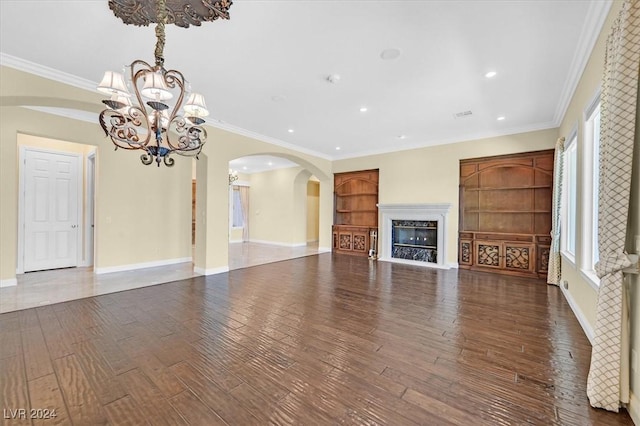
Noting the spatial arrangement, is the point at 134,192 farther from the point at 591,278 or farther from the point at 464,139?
the point at 591,278

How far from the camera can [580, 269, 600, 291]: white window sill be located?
265 cm

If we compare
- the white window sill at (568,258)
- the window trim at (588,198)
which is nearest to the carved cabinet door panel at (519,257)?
the white window sill at (568,258)

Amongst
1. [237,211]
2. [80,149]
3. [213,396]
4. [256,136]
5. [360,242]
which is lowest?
[213,396]

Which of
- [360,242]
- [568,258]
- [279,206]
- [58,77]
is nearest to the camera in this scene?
[58,77]

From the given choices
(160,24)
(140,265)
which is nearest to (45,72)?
(160,24)

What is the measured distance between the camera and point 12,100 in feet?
11.0

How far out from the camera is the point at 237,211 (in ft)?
36.7

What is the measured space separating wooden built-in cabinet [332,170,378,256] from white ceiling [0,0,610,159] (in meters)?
3.42

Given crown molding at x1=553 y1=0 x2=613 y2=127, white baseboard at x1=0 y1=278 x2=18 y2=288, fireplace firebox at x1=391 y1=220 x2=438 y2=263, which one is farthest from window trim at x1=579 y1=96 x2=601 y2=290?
white baseboard at x1=0 y1=278 x2=18 y2=288

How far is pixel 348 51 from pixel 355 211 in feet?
19.3

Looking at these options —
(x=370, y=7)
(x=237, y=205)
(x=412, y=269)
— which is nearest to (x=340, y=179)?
(x=412, y=269)

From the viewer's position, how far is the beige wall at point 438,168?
5719 millimetres

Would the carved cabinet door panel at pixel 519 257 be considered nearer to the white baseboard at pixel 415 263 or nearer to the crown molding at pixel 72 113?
the white baseboard at pixel 415 263

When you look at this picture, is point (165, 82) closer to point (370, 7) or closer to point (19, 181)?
point (370, 7)
